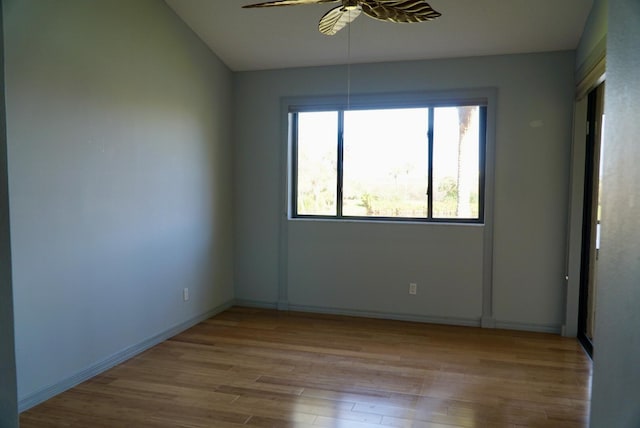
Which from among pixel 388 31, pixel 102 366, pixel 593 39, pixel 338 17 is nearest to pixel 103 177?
pixel 102 366

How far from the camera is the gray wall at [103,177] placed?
2703mm

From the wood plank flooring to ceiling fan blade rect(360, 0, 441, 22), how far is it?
87.8 inches

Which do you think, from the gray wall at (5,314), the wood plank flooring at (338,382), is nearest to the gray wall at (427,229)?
the wood plank flooring at (338,382)

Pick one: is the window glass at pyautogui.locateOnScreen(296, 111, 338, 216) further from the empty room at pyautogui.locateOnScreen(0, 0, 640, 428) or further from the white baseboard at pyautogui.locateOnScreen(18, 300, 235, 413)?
the white baseboard at pyautogui.locateOnScreen(18, 300, 235, 413)

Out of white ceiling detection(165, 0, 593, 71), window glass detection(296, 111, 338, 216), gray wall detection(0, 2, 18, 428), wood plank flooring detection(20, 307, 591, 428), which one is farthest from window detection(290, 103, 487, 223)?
gray wall detection(0, 2, 18, 428)

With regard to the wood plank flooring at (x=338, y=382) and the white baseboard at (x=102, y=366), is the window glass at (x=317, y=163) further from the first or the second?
the white baseboard at (x=102, y=366)

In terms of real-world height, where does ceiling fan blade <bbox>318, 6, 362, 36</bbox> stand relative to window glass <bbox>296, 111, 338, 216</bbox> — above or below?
above

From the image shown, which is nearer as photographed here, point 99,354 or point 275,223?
→ point 99,354

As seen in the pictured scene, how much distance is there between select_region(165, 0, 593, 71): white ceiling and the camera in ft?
12.0

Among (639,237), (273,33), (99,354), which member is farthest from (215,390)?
(273,33)

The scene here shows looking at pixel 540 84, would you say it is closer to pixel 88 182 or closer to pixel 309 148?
pixel 309 148

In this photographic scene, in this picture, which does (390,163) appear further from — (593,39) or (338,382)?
(338,382)

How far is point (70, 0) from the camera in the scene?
9.73 feet

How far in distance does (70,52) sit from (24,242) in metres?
1.26
